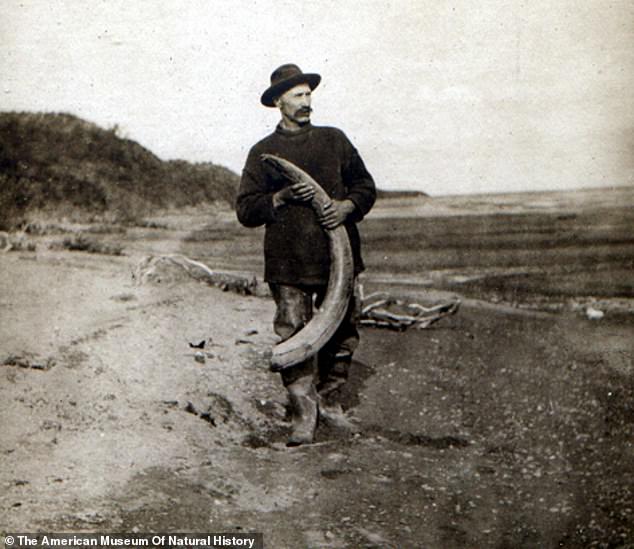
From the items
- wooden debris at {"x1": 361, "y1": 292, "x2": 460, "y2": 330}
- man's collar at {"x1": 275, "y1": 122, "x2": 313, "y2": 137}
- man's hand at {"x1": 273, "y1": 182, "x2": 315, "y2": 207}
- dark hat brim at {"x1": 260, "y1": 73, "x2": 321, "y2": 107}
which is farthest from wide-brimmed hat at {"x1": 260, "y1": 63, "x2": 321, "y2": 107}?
wooden debris at {"x1": 361, "y1": 292, "x2": 460, "y2": 330}

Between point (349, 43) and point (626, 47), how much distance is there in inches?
45.0

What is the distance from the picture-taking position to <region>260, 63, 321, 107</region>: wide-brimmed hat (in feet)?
8.52

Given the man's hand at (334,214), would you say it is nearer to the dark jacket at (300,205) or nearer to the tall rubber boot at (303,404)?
the dark jacket at (300,205)

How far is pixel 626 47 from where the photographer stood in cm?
298

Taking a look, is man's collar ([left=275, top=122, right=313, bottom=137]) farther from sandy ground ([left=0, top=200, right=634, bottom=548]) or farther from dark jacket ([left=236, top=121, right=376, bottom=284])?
sandy ground ([left=0, top=200, right=634, bottom=548])

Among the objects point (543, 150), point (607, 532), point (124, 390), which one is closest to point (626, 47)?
point (543, 150)

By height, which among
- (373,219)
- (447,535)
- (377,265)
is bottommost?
(447,535)

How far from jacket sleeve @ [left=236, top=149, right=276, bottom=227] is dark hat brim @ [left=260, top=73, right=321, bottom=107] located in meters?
0.21

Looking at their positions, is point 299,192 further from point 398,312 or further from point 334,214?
point 398,312

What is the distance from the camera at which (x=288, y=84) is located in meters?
2.61

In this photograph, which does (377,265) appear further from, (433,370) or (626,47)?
(626,47)

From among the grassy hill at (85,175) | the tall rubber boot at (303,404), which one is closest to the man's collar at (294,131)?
the grassy hill at (85,175)

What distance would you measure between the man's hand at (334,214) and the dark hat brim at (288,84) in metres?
0.44

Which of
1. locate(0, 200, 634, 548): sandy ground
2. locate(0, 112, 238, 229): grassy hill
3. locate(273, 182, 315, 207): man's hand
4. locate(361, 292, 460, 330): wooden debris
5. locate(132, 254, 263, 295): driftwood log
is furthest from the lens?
locate(361, 292, 460, 330): wooden debris
